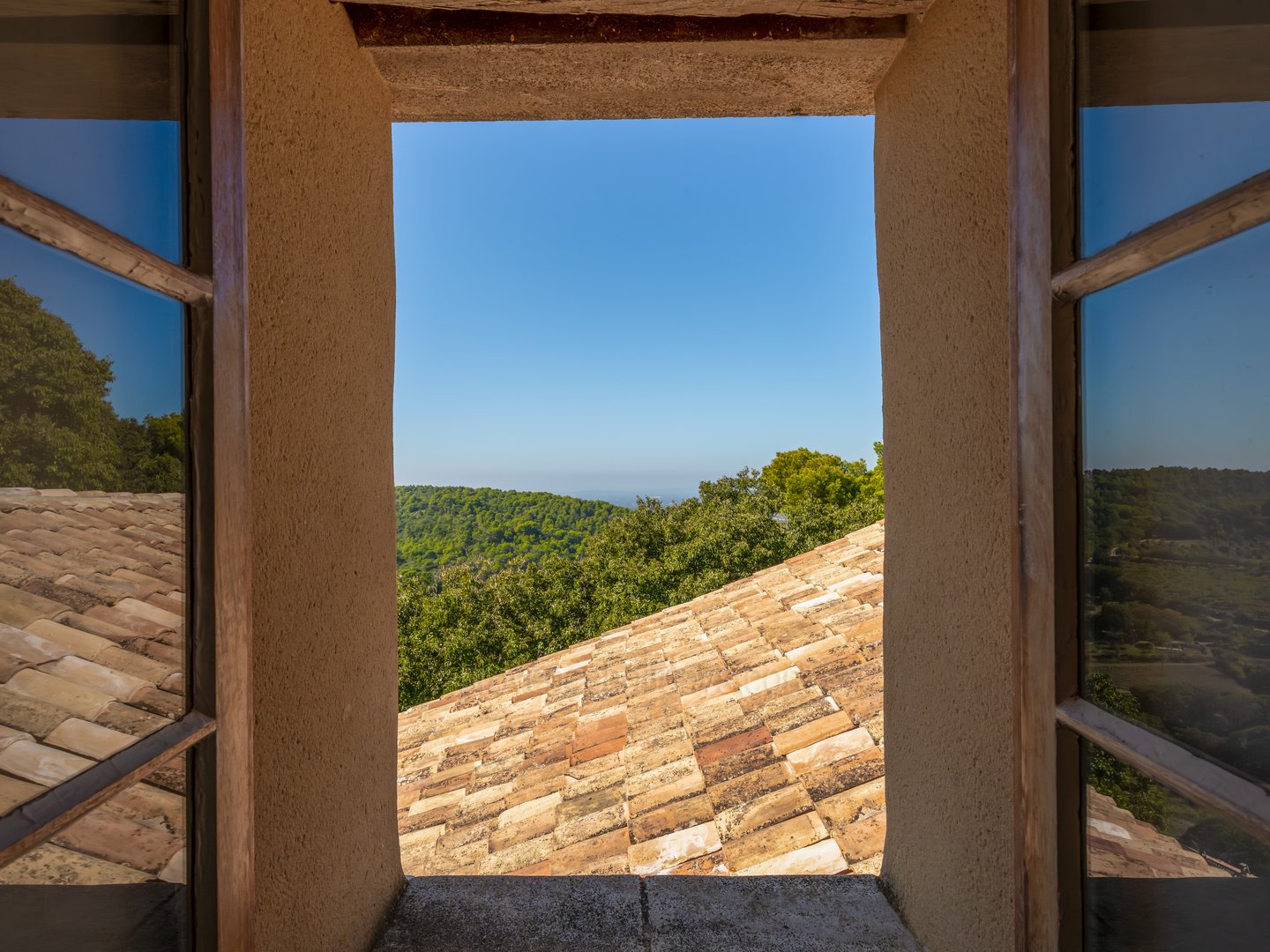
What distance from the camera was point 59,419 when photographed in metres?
0.63

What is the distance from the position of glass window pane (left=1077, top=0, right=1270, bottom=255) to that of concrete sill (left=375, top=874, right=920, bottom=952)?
133 centimetres

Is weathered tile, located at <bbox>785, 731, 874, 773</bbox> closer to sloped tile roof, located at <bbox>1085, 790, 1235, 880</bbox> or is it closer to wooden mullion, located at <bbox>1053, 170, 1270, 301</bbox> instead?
sloped tile roof, located at <bbox>1085, 790, 1235, 880</bbox>

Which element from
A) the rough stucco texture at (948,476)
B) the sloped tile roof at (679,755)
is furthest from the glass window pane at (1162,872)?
the sloped tile roof at (679,755)

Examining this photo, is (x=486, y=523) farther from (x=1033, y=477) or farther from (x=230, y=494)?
(x=1033, y=477)

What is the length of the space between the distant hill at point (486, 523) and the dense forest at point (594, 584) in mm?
7224

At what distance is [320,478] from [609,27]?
1.04 m

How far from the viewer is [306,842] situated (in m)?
1.07

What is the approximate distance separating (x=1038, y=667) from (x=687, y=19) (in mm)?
1308

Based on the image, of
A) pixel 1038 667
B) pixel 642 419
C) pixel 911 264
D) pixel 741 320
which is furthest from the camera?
pixel 642 419

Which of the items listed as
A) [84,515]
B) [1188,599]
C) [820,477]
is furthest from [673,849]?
[820,477]

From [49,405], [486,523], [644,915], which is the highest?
Result: [49,405]

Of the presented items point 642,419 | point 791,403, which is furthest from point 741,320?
point 642,419

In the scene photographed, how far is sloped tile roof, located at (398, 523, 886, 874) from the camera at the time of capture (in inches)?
74.2

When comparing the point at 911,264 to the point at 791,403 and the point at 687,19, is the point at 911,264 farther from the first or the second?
the point at 791,403
